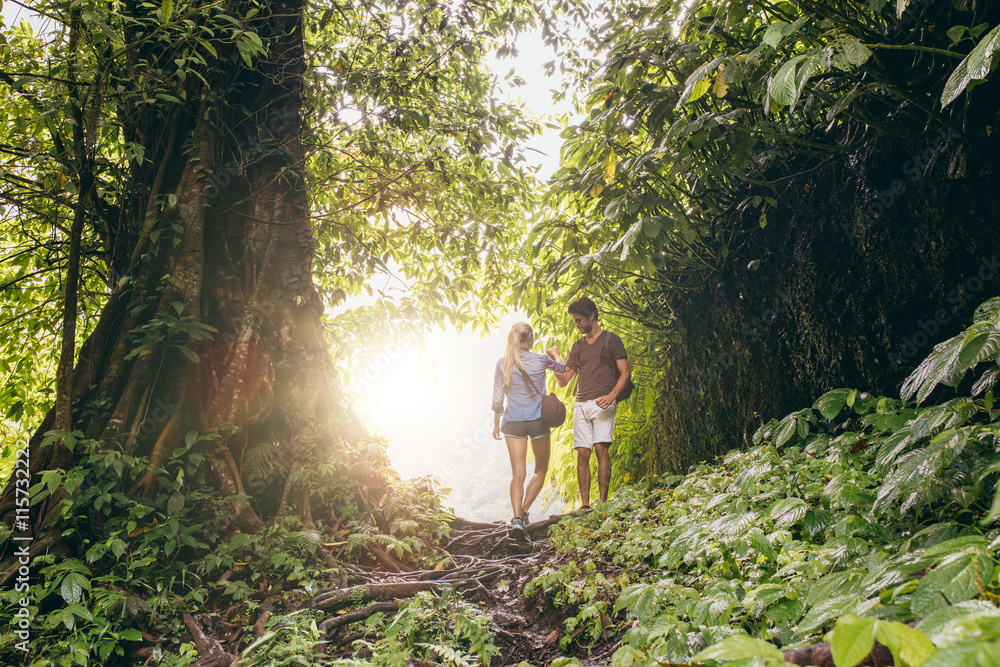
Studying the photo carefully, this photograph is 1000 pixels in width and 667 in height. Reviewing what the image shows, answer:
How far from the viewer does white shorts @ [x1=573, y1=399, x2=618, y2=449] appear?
5.07 meters

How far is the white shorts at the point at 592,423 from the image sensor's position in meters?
5.07

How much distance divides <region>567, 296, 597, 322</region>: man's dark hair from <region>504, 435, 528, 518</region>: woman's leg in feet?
5.08

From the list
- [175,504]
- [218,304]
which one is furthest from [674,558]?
[218,304]

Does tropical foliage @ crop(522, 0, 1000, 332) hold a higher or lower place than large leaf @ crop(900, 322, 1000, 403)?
higher

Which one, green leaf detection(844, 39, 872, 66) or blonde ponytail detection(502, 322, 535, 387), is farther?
blonde ponytail detection(502, 322, 535, 387)

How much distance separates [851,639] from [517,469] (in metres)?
4.66

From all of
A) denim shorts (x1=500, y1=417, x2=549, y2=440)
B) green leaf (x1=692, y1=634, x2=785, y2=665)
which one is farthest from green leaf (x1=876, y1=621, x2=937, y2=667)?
denim shorts (x1=500, y1=417, x2=549, y2=440)

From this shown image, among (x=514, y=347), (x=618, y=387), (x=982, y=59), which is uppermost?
(x=514, y=347)

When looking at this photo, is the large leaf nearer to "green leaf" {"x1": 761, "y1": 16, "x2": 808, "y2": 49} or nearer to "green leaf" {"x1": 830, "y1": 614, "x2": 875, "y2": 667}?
"green leaf" {"x1": 830, "y1": 614, "x2": 875, "y2": 667}

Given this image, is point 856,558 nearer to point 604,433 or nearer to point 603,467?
point 604,433

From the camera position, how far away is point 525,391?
540cm

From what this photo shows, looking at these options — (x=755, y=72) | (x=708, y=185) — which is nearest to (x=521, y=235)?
(x=708, y=185)

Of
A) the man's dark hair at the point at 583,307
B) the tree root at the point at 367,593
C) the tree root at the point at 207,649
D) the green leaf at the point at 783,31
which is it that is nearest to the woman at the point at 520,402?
the man's dark hair at the point at 583,307

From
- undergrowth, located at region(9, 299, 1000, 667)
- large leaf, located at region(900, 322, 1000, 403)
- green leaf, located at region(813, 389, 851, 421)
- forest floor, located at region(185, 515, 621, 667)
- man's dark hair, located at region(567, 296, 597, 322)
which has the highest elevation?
man's dark hair, located at region(567, 296, 597, 322)
